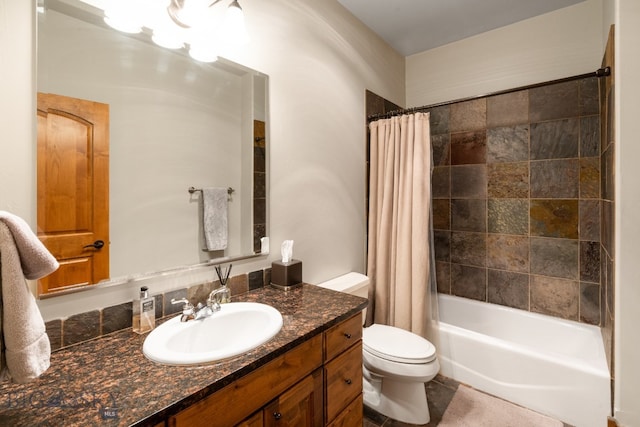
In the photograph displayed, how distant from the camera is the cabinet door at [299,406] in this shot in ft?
3.25

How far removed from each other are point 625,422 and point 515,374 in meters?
0.58

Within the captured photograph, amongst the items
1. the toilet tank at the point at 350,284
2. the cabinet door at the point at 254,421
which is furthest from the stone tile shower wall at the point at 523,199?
the cabinet door at the point at 254,421

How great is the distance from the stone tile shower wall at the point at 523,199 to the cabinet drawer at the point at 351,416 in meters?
1.70

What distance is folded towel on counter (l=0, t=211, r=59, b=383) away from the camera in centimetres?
66

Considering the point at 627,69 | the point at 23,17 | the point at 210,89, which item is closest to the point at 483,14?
the point at 627,69

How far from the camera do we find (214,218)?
1458mm

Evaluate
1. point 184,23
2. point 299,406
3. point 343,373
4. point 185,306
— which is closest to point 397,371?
point 343,373

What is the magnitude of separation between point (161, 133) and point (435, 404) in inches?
86.7

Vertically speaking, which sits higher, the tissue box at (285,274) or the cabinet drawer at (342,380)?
the tissue box at (285,274)

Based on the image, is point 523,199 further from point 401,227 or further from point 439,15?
point 439,15

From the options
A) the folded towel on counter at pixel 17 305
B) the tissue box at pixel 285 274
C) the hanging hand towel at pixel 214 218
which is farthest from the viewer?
the tissue box at pixel 285 274

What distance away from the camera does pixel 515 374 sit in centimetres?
195

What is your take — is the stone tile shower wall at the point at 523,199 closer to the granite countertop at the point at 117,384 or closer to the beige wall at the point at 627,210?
the beige wall at the point at 627,210

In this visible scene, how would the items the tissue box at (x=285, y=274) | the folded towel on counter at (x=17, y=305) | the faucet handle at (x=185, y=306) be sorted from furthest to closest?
the tissue box at (x=285, y=274)
the faucet handle at (x=185, y=306)
the folded towel on counter at (x=17, y=305)
